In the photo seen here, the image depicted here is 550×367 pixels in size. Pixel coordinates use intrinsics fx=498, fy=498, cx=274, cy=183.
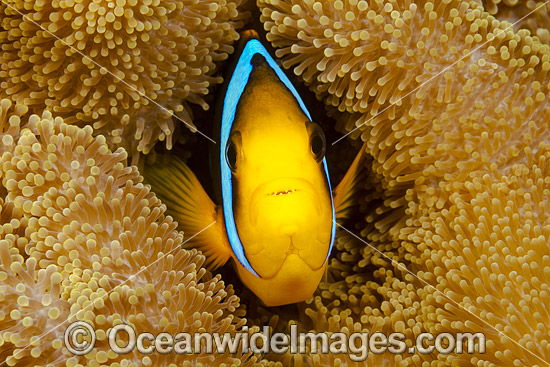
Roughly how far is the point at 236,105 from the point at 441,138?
449 mm

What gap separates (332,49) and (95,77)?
504 millimetres

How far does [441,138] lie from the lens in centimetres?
108

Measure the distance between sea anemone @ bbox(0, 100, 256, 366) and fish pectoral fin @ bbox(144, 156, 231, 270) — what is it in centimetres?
12

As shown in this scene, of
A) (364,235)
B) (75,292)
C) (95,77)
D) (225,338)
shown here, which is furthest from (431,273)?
(95,77)

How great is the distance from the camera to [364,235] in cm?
131

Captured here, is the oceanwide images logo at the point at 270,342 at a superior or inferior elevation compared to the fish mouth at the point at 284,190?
inferior

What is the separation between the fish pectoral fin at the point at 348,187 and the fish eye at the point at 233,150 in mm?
Result: 327

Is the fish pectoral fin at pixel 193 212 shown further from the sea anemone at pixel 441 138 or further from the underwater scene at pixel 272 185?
the sea anemone at pixel 441 138

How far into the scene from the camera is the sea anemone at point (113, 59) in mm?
958

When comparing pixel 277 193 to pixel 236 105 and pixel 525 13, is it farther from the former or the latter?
pixel 525 13

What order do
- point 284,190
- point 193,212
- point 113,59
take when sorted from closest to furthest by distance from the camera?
point 284,190
point 113,59
point 193,212

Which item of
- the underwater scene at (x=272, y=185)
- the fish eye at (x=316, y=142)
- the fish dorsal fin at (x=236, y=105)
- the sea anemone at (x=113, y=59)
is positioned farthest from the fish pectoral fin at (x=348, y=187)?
the sea anemone at (x=113, y=59)

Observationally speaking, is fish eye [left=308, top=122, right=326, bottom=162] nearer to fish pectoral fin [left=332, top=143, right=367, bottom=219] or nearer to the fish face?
the fish face

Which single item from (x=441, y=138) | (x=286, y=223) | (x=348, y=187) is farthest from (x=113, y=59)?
(x=441, y=138)
